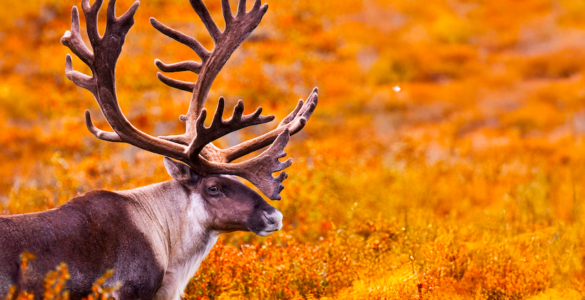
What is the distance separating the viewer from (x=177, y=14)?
19.1m

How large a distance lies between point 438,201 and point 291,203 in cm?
261

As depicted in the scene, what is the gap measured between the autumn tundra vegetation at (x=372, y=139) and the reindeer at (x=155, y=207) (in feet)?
0.60

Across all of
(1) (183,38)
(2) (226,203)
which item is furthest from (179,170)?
(1) (183,38)

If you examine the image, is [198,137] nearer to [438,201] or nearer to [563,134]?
[438,201]

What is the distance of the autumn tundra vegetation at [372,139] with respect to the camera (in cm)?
567

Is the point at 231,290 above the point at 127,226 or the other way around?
the other way around

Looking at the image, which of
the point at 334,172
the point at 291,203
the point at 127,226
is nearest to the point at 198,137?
the point at 127,226

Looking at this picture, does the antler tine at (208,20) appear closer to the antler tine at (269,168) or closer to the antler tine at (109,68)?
the antler tine at (109,68)

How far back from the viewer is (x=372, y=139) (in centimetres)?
1428

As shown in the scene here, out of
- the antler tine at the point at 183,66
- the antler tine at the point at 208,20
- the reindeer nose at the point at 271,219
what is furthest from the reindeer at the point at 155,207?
the antler tine at the point at 183,66

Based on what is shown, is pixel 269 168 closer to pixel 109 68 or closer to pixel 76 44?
pixel 109 68

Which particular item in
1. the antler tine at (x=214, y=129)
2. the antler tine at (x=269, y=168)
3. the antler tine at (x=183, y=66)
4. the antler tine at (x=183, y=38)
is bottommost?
the antler tine at (x=269, y=168)

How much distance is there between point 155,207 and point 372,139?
10091 mm

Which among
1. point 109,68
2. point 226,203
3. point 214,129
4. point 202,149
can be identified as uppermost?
point 109,68
